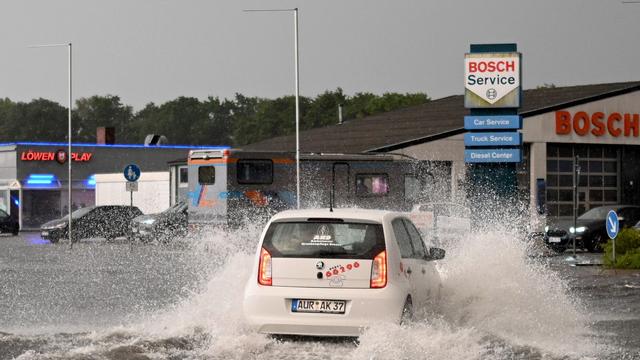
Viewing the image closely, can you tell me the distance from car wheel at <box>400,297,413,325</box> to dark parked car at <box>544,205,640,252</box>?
2395 centimetres

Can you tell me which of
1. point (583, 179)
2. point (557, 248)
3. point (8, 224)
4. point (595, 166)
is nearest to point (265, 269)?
point (557, 248)

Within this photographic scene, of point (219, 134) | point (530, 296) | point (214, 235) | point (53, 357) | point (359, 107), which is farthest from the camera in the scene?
point (219, 134)

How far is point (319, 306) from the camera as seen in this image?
12.1 meters

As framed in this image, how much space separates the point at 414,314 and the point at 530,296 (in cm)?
450

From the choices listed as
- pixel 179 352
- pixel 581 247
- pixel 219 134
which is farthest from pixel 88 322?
pixel 219 134

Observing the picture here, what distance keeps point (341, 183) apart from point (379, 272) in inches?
1068

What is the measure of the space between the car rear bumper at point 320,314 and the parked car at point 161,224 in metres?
33.9

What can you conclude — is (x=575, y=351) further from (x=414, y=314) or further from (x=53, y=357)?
(x=53, y=357)

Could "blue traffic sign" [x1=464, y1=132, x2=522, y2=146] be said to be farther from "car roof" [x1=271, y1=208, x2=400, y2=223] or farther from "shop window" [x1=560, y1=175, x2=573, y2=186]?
"car roof" [x1=271, y1=208, x2=400, y2=223]

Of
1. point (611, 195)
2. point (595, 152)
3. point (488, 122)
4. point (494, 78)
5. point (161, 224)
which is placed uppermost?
point (494, 78)

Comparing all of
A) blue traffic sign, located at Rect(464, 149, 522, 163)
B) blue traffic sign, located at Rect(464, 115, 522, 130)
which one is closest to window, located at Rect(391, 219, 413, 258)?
blue traffic sign, located at Rect(464, 115, 522, 130)

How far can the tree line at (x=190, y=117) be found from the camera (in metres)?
139

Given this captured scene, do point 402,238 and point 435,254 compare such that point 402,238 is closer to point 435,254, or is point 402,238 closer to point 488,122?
point 435,254

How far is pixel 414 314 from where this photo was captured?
489 inches
